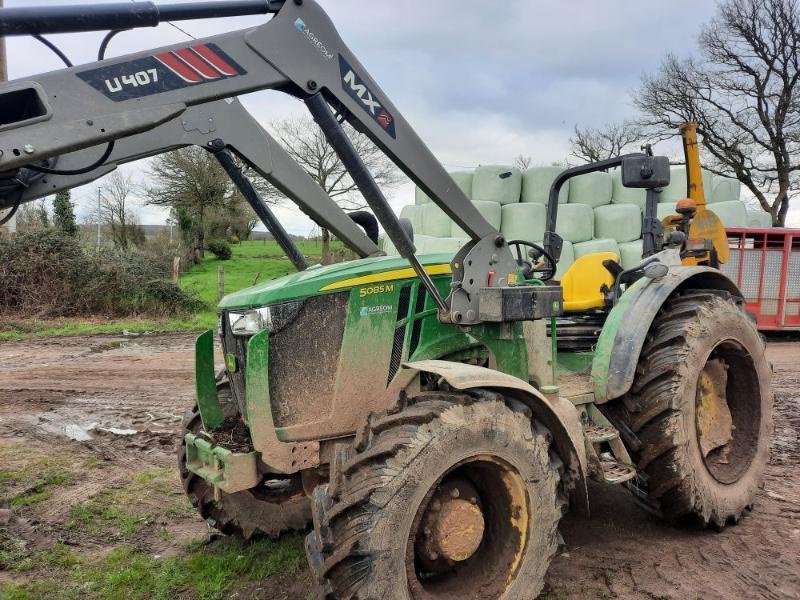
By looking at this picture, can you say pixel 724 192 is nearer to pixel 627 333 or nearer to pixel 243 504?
pixel 627 333

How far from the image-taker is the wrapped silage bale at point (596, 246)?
15.6 metres

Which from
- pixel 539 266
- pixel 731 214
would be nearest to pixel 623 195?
pixel 731 214

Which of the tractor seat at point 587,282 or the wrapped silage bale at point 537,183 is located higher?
the wrapped silage bale at point 537,183

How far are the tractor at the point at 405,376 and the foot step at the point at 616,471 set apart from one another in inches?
0.6

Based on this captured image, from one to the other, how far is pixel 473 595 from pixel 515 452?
651mm

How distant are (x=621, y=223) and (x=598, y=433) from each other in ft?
45.0

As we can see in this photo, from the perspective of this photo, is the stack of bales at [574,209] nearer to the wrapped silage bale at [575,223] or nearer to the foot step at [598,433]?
the wrapped silage bale at [575,223]

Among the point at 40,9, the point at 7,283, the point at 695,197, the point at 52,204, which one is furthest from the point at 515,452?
the point at 52,204

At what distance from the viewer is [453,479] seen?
9.59 feet

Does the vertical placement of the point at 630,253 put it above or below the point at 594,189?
below

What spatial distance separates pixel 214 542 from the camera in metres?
4.02

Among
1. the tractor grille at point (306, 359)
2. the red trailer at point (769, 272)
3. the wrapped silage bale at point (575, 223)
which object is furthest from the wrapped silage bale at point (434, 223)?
the tractor grille at point (306, 359)

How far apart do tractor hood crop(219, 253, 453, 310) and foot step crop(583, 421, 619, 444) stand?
1.25 meters

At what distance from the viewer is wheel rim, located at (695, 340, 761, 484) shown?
420 centimetres
